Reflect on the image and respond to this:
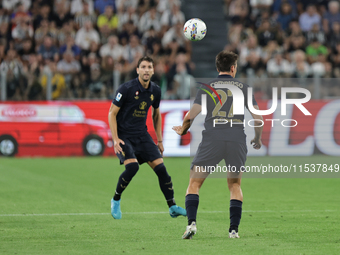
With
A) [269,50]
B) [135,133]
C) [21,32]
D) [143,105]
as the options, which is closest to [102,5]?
[21,32]

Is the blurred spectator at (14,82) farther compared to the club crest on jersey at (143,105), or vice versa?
the blurred spectator at (14,82)

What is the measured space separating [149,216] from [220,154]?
2254 mm

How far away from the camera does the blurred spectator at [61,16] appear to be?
784 inches

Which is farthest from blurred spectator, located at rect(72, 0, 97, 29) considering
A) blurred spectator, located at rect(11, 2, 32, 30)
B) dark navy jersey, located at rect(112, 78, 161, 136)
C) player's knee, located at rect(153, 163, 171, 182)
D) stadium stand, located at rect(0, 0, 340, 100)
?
player's knee, located at rect(153, 163, 171, 182)

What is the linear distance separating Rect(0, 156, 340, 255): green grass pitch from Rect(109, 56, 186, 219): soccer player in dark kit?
38 centimetres

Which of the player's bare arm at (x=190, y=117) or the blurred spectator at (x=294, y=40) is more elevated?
the blurred spectator at (x=294, y=40)

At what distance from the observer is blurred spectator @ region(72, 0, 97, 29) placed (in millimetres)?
19766

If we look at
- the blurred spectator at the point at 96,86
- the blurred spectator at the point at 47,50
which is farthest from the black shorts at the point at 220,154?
the blurred spectator at the point at 47,50

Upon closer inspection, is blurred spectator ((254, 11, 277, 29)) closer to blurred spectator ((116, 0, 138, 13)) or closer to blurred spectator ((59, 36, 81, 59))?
blurred spectator ((116, 0, 138, 13))

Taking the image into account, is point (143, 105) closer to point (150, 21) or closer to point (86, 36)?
point (86, 36)

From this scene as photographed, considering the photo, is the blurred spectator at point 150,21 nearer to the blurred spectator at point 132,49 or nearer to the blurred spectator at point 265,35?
the blurred spectator at point 132,49

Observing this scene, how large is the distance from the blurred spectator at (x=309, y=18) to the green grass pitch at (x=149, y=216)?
363 inches

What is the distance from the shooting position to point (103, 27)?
19.3m

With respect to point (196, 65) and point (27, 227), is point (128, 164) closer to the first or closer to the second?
point (27, 227)
